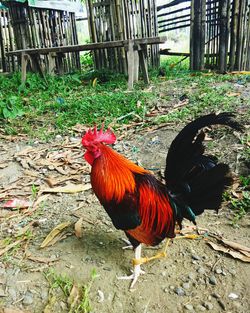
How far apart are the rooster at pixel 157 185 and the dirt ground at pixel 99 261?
0.22 m

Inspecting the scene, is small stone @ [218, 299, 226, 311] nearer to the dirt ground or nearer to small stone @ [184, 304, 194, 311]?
the dirt ground

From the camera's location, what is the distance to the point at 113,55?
9227mm

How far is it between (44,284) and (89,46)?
6290mm

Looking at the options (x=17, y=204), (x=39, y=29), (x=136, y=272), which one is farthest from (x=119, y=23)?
(x=136, y=272)

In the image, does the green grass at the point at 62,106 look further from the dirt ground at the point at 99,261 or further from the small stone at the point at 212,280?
the small stone at the point at 212,280

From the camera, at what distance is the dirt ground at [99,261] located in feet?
6.93

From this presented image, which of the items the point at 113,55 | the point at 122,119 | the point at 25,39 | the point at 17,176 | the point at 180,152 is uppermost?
the point at 25,39

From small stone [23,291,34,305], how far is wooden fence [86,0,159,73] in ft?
25.2

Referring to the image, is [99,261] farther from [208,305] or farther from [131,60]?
[131,60]

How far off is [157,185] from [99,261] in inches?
33.0

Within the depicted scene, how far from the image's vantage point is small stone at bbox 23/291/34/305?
2127mm

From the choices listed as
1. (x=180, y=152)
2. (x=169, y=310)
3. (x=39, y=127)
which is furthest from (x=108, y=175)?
(x=39, y=127)

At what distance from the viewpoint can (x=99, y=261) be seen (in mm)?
2467

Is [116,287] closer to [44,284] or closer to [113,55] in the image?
[44,284]
